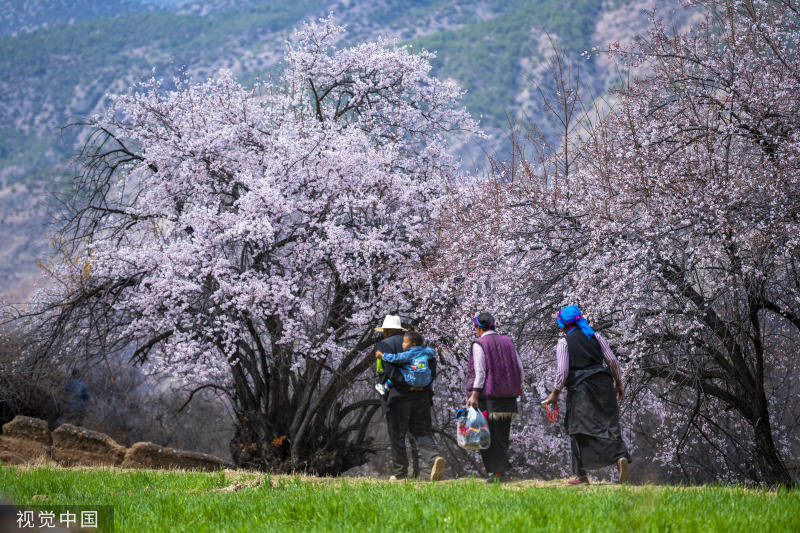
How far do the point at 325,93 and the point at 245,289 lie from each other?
669 cm

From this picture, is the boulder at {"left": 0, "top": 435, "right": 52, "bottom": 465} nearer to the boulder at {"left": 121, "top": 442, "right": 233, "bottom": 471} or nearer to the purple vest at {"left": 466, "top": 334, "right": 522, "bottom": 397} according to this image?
the boulder at {"left": 121, "top": 442, "right": 233, "bottom": 471}

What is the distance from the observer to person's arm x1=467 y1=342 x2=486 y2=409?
9.10 metres

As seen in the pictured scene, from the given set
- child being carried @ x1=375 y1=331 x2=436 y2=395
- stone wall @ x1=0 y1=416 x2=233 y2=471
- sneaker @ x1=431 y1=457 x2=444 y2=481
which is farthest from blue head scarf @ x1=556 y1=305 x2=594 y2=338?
stone wall @ x1=0 y1=416 x2=233 y2=471

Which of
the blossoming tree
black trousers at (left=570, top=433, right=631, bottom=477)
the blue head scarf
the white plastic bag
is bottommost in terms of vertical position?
black trousers at (left=570, top=433, right=631, bottom=477)

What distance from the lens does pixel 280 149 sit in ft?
50.1

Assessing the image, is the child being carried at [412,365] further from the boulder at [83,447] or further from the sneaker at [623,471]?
the boulder at [83,447]

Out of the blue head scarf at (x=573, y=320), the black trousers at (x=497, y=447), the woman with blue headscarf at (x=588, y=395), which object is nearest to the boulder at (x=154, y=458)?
the black trousers at (x=497, y=447)

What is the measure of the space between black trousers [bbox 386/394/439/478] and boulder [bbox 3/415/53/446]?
7974 millimetres

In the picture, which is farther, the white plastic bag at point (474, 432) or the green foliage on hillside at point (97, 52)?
the green foliage on hillside at point (97, 52)

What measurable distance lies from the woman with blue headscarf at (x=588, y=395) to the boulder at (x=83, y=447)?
903 cm

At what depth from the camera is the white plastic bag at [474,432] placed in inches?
343

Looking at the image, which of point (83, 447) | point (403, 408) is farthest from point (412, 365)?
point (83, 447)

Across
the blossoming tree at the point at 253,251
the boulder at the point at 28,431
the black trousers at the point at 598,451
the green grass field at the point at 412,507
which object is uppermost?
the blossoming tree at the point at 253,251

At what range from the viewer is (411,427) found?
10094 mm
